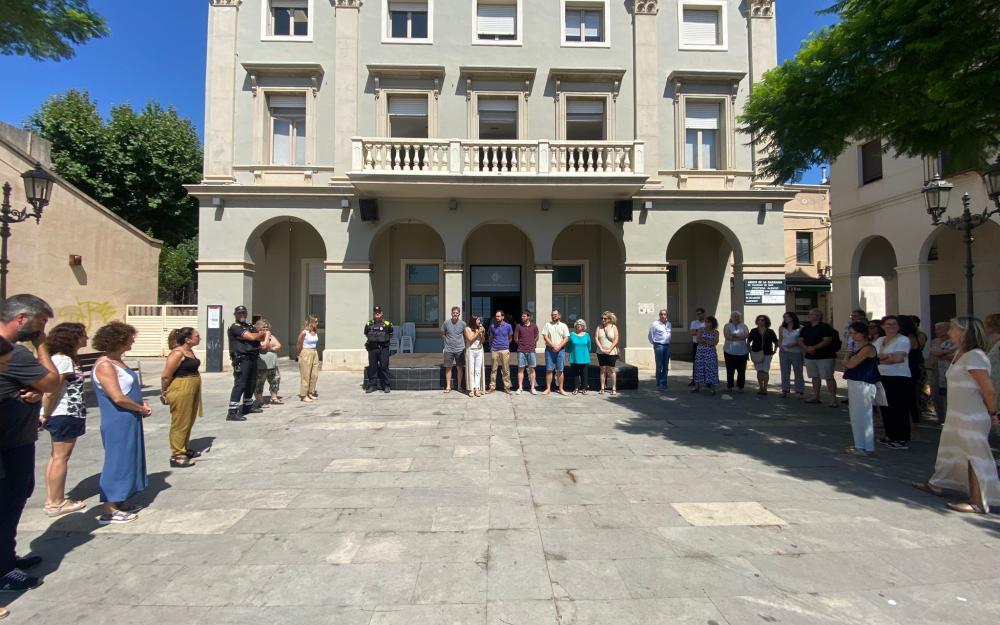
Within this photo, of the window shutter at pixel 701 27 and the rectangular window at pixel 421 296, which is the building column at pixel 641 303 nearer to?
the rectangular window at pixel 421 296

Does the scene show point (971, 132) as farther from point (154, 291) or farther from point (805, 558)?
point (154, 291)

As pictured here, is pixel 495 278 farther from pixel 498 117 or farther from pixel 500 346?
pixel 500 346

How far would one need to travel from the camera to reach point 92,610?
2.95 metres

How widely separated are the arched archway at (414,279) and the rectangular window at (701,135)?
Result: 863cm

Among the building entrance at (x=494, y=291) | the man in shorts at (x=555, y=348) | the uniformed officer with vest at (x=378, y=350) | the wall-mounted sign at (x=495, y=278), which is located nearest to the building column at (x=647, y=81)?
the wall-mounted sign at (x=495, y=278)

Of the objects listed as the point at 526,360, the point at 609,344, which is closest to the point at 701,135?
the point at 609,344

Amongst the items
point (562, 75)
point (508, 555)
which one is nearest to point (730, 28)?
point (562, 75)

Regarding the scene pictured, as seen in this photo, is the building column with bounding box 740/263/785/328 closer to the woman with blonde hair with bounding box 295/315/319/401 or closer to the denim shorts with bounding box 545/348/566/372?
the denim shorts with bounding box 545/348/566/372

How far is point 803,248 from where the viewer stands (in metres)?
23.3

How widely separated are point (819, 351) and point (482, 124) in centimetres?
1109

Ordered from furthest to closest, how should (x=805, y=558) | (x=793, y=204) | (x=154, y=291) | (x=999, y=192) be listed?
(x=793, y=204) < (x=154, y=291) < (x=999, y=192) < (x=805, y=558)

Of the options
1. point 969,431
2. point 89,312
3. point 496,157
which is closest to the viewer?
point 969,431

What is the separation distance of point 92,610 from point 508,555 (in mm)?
2652

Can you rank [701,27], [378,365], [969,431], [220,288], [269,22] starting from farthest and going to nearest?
[701,27]
[269,22]
[220,288]
[378,365]
[969,431]
